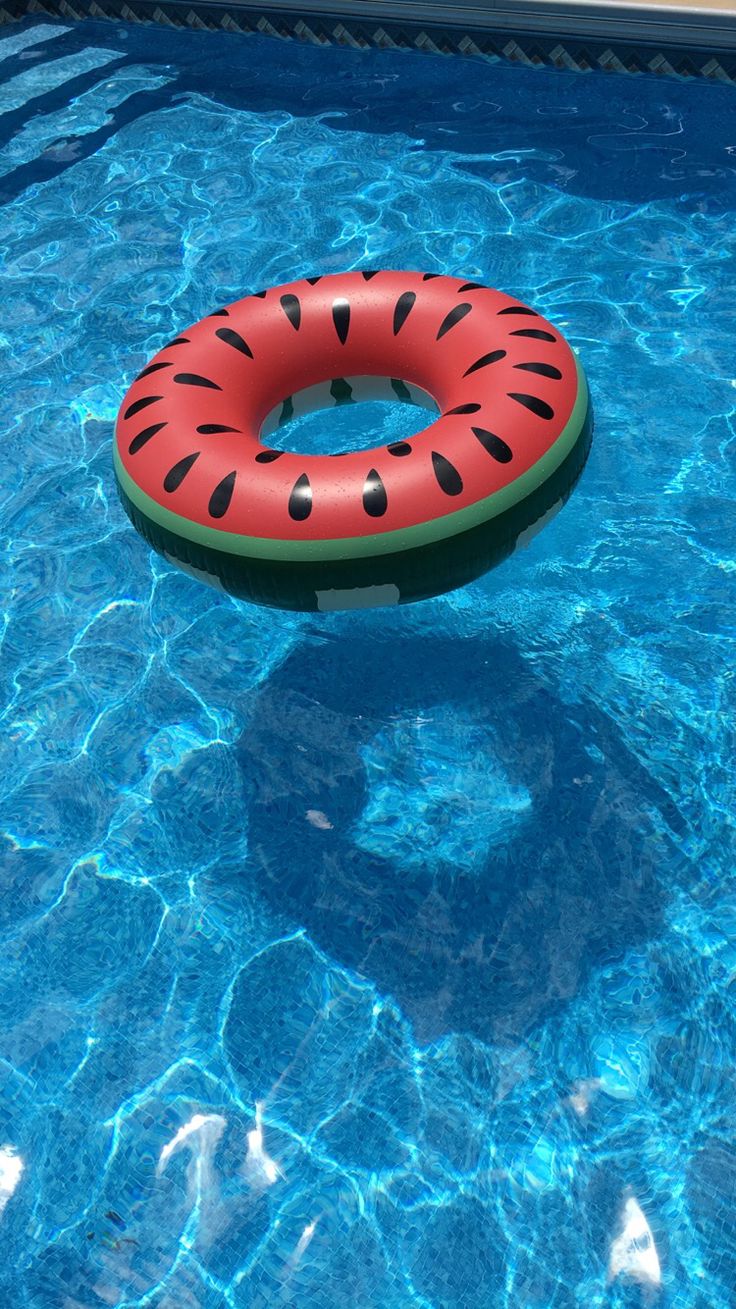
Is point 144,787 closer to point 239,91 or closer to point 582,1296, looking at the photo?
point 582,1296

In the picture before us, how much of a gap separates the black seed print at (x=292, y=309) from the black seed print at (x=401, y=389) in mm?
389

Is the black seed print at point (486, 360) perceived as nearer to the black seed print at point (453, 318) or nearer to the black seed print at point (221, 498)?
the black seed print at point (453, 318)

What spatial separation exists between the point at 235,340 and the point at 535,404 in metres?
1.10

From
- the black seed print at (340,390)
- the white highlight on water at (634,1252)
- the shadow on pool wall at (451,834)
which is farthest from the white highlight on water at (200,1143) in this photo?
the black seed print at (340,390)

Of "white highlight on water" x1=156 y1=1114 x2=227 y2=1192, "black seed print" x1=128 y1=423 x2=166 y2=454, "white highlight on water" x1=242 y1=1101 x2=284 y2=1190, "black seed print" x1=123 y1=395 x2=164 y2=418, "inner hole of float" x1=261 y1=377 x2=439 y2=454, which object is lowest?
"white highlight on water" x1=242 y1=1101 x2=284 y2=1190

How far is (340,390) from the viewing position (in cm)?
366

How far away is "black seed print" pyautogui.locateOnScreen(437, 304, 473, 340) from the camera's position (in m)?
3.38

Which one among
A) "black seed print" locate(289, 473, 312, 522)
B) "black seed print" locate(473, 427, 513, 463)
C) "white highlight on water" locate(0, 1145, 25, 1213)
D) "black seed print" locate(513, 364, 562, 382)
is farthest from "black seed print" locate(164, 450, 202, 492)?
"white highlight on water" locate(0, 1145, 25, 1213)

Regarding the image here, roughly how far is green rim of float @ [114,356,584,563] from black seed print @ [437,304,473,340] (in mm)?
683

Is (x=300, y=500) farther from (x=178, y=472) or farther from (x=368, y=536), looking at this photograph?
(x=178, y=472)

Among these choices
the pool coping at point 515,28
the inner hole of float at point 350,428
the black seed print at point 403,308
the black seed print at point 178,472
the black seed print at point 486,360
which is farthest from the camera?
the pool coping at point 515,28

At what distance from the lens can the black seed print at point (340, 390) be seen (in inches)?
143

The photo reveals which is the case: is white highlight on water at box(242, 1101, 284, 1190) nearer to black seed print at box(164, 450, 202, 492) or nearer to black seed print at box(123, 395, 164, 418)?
black seed print at box(164, 450, 202, 492)

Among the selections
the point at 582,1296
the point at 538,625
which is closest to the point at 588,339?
the point at 538,625
